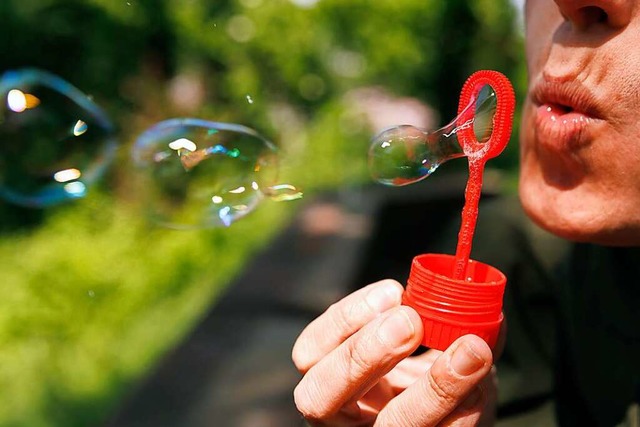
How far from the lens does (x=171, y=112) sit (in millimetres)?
5391

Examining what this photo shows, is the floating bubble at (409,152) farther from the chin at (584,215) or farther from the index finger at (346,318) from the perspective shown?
the index finger at (346,318)

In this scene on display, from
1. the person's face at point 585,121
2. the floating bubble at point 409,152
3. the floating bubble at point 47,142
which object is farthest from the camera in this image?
the floating bubble at point 47,142

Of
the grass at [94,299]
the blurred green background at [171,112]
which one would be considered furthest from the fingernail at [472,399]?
the grass at [94,299]

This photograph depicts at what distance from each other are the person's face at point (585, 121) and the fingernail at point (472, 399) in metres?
0.31

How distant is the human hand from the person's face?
305 millimetres

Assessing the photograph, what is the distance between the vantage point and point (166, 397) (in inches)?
104

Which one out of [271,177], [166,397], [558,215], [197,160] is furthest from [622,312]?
[166,397]

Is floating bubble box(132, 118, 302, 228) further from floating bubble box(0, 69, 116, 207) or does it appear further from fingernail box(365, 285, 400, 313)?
fingernail box(365, 285, 400, 313)

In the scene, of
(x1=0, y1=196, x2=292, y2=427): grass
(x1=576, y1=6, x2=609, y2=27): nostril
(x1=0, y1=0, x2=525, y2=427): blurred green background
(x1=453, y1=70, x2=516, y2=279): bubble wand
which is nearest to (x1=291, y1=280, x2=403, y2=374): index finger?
(x1=453, y1=70, x2=516, y2=279): bubble wand

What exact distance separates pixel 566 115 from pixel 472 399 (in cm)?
43

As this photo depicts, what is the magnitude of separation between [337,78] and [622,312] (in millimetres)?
8320

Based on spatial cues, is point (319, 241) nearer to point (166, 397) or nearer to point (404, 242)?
point (404, 242)

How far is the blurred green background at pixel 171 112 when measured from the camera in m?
3.41

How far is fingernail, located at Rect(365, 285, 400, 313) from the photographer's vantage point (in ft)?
3.11
